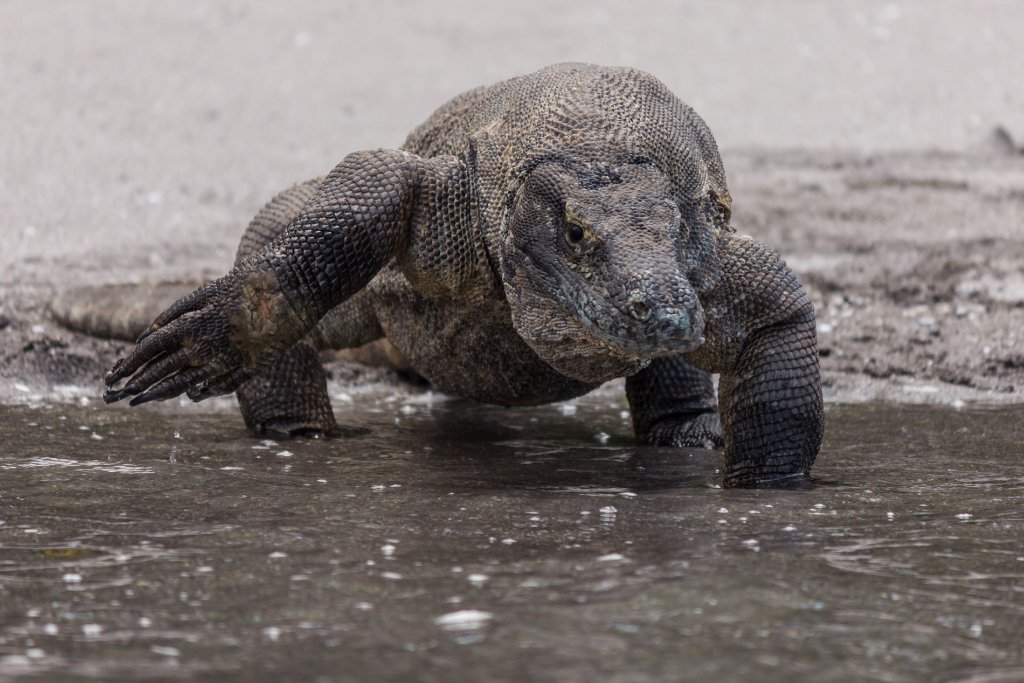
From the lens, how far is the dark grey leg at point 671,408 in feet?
18.5

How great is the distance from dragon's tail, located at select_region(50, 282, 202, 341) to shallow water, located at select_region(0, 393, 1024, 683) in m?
1.75

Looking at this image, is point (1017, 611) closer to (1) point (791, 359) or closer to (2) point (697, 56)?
(1) point (791, 359)

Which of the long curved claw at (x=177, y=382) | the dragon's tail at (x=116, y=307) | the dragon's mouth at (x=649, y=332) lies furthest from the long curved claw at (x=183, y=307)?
the dragon's tail at (x=116, y=307)

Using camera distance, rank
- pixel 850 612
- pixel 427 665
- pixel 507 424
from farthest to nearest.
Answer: pixel 507 424 < pixel 850 612 < pixel 427 665

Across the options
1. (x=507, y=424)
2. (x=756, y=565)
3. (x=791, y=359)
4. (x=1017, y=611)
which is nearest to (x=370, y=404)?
(x=507, y=424)

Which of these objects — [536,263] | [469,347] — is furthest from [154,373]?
[536,263]

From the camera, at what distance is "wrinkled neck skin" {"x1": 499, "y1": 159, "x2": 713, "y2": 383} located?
3.87 meters

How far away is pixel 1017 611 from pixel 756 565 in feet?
1.91

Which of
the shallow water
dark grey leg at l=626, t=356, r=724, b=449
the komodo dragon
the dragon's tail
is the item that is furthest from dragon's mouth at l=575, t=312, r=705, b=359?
the dragon's tail

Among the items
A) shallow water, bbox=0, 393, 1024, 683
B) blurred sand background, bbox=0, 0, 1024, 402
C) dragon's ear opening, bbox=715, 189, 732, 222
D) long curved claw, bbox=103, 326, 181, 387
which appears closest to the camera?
shallow water, bbox=0, 393, 1024, 683

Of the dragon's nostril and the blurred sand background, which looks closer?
the dragon's nostril

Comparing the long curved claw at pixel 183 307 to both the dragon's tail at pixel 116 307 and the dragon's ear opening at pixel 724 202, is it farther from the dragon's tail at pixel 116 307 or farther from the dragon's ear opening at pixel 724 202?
the dragon's tail at pixel 116 307

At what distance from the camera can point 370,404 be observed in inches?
267

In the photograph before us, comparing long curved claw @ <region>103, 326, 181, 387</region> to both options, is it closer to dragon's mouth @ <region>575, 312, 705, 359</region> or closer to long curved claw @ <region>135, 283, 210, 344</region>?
long curved claw @ <region>135, 283, 210, 344</region>
